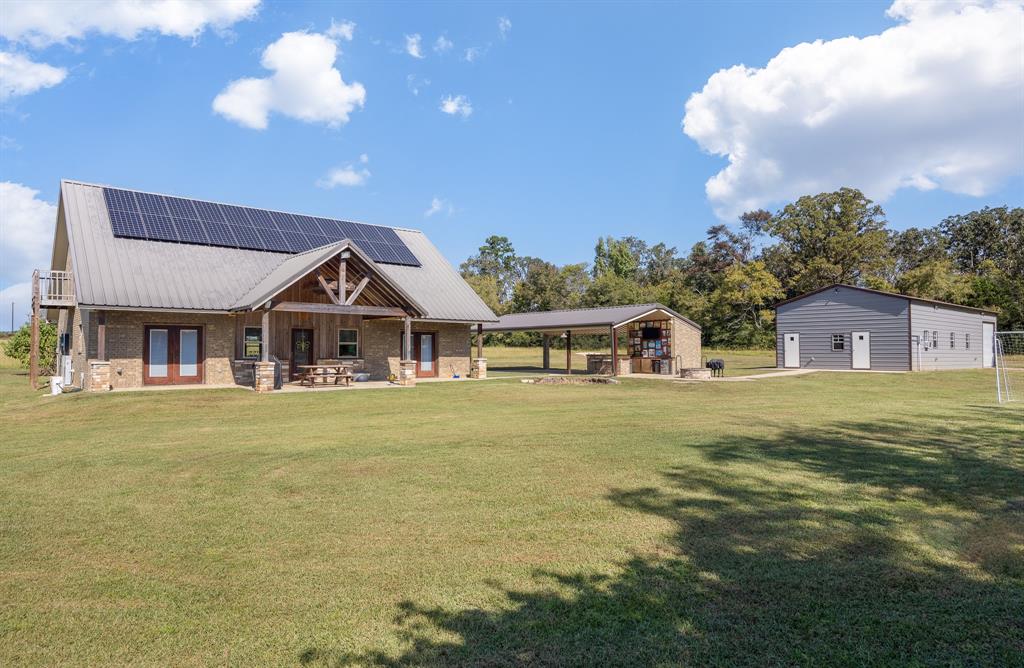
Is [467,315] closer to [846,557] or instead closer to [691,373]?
[691,373]

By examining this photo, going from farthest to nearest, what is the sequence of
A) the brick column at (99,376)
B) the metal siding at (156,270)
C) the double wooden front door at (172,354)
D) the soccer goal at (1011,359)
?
1. the soccer goal at (1011,359)
2. the double wooden front door at (172,354)
3. the metal siding at (156,270)
4. the brick column at (99,376)

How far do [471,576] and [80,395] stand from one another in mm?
16988

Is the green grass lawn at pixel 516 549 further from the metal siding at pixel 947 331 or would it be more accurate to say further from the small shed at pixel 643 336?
the metal siding at pixel 947 331

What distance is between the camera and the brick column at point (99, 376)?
18.5 metres

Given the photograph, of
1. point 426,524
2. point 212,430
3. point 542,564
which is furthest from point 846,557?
point 212,430

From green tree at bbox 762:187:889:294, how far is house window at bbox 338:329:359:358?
43485 millimetres

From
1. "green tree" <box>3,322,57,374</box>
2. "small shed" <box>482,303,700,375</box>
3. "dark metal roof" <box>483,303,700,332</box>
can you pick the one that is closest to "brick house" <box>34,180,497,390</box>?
"green tree" <box>3,322,57,374</box>

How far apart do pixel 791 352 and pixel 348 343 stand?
24.2 meters

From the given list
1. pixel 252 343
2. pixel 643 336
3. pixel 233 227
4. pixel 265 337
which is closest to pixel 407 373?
pixel 265 337

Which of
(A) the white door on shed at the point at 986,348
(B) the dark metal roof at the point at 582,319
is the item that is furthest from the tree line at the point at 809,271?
(B) the dark metal roof at the point at 582,319

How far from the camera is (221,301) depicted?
21.5 metres

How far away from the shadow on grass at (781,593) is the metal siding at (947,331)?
90.7ft

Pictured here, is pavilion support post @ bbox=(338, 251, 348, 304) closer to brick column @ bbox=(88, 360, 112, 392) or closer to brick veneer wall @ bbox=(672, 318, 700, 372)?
brick column @ bbox=(88, 360, 112, 392)

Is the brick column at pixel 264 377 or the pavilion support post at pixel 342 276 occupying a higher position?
the pavilion support post at pixel 342 276
